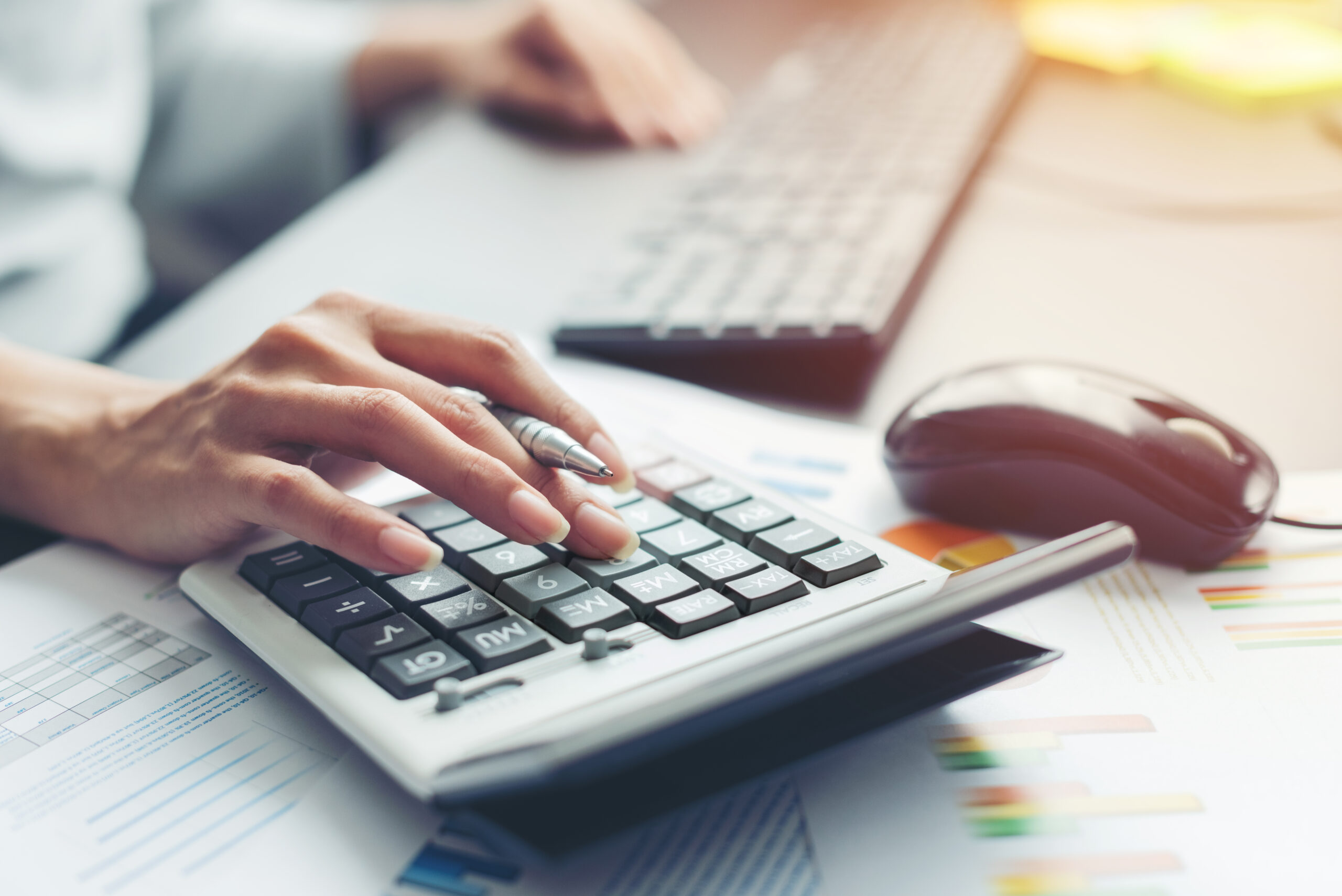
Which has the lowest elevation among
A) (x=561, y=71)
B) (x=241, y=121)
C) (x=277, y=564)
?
(x=277, y=564)

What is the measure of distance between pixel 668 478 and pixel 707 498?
3cm

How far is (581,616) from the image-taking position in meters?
0.34

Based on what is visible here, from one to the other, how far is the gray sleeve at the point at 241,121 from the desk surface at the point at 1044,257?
158mm

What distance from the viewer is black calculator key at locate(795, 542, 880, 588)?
0.36 m

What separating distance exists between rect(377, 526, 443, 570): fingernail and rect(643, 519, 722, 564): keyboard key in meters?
0.08

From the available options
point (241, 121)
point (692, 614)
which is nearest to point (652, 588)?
point (692, 614)

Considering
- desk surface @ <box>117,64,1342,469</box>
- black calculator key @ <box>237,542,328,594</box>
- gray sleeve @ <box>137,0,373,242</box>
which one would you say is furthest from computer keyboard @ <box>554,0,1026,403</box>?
gray sleeve @ <box>137,0,373,242</box>

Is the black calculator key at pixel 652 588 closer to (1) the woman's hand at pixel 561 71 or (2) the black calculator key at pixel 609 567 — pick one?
(2) the black calculator key at pixel 609 567

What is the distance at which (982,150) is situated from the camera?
32.3 inches

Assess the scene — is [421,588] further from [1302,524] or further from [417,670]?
[1302,524]

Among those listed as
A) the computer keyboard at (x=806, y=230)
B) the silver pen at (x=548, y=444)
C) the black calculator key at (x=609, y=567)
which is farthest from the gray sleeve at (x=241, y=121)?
the black calculator key at (x=609, y=567)

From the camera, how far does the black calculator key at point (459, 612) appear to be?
0.34 m

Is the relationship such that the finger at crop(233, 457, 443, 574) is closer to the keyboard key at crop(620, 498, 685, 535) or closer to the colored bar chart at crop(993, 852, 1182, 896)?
the keyboard key at crop(620, 498, 685, 535)

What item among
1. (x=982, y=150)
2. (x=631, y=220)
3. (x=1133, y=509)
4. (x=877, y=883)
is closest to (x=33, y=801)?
(x=877, y=883)
